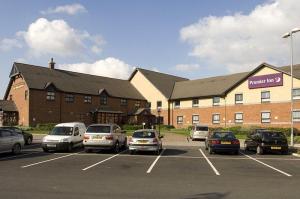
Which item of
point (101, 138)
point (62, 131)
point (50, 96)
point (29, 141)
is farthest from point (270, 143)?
point (50, 96)

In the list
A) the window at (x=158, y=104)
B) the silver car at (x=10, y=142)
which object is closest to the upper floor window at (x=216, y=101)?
the window at (x=158, y=104)

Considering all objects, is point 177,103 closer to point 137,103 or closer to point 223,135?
point 137,103

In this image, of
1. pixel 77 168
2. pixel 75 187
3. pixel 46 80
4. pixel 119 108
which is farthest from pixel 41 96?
pixel 75 187

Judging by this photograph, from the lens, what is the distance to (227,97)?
5606 cm

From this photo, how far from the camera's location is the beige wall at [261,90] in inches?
1912

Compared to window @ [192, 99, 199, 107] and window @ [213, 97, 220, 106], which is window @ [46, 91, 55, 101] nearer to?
window @ [192, 99, 199, 107]

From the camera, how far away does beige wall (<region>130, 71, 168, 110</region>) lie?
65.6 meters

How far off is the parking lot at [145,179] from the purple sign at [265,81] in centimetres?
3258

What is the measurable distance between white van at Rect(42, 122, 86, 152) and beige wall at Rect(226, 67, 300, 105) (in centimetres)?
3061

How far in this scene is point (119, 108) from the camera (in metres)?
64.9

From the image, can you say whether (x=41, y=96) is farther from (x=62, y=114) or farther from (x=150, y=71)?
(x=150, y=71)

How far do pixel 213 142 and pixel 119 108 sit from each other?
138 ft

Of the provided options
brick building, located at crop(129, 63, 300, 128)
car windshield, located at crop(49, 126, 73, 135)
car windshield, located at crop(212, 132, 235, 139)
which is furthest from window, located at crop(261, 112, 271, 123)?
car windshield, located at crop(49, 126, 73, 135)

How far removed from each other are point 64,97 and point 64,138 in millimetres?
33783
